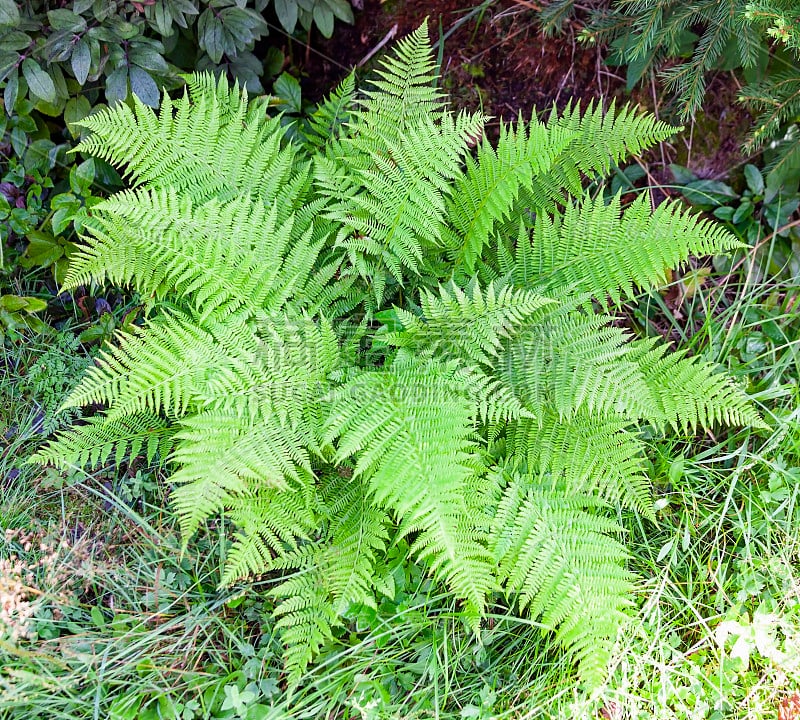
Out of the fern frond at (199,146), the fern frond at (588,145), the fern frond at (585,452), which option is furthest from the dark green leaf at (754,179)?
the fern frond at (199,146)

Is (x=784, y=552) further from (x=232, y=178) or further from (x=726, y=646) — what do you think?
(x=232, y=178)

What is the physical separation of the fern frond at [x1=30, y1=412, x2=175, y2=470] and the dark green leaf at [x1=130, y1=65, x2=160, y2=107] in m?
1.27

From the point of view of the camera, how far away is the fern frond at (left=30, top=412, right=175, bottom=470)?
8.23 feet

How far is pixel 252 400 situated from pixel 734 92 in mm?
2611

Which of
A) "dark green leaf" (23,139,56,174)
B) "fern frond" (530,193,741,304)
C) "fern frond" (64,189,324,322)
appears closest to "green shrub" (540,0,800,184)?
"fern frond" (530,193,741,304)

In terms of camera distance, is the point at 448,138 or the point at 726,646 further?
the point at 726,646

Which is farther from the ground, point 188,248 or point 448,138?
point 448,138

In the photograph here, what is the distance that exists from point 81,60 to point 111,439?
4.82 feet

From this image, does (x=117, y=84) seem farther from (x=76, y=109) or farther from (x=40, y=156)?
(x=40, y=156)

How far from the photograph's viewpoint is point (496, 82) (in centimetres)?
308

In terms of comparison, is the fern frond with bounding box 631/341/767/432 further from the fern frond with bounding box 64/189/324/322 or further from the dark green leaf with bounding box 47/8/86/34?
the dark green leaf with bounding box 47/8/86/34

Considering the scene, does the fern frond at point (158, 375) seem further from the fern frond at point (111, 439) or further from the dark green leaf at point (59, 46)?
the dark green leaf at point (59, 46)

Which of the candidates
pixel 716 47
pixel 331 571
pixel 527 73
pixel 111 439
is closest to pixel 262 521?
pixel 331 571

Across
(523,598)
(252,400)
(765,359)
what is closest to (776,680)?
(523,598)
